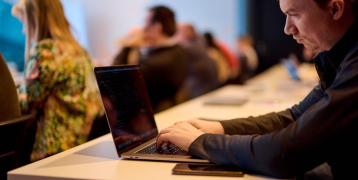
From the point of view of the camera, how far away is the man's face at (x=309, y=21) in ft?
2.98

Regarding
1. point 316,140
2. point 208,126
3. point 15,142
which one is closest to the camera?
point 316,140

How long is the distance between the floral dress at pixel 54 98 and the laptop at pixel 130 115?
0.50m

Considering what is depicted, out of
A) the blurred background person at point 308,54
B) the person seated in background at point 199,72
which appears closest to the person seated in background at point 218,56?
the person seated in background at point 199,72

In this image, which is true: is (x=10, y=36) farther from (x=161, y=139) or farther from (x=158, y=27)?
(x=161, y=139)

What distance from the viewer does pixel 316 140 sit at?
0.81 meters

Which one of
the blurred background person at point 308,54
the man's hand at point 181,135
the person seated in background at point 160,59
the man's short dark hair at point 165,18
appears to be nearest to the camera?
the man's hand at point 181,135

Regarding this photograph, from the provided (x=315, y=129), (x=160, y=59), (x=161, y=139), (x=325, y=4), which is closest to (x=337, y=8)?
(x=325, y=4)

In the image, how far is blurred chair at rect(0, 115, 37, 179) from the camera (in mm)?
1260

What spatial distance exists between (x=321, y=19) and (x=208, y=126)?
19.6 inches

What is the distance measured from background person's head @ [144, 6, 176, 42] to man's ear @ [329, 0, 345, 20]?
246cm

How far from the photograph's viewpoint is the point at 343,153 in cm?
88

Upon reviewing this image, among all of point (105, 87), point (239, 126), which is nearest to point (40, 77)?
point (105, 87)

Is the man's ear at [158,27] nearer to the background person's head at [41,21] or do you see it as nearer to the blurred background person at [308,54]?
the background person's head at [41,21]

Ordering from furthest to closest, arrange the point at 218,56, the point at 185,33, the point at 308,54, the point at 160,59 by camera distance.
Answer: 1. the point at 308,54
2. the point at 218,56
3. the point at 185,33
4. the point at 160,59
